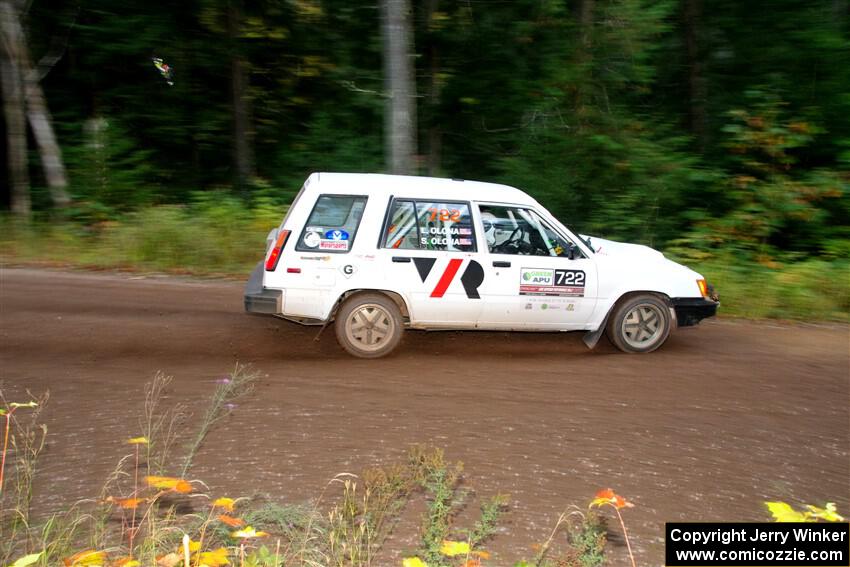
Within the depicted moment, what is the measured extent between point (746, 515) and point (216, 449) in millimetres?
3701

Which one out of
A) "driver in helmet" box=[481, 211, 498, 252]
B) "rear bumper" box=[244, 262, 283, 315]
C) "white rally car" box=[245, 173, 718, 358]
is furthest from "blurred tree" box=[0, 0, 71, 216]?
"driver in helmet" box=[481, 211, 498, 252]

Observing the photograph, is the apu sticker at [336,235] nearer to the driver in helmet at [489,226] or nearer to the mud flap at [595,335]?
the driver in helmet at [489,226]

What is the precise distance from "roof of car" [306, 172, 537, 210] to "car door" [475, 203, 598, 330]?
13 centimetres

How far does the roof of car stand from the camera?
26.3 ft

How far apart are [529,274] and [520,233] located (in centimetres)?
45

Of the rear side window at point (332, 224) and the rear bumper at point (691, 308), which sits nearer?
the rear side window at point (332, 224)

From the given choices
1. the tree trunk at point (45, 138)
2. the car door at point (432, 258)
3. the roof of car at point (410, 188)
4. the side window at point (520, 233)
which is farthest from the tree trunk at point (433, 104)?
the car door at point (432, 258)

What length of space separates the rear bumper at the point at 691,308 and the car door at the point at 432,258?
7.16 feet

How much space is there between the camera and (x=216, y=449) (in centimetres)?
582

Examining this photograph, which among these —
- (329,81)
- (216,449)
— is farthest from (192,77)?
(216,449)

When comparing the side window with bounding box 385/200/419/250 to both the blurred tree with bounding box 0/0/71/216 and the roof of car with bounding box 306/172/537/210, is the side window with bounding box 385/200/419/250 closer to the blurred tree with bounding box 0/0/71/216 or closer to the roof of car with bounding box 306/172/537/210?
the roof of car with bounding box 306/172/537/210

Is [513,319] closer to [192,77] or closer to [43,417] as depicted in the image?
[43,417]

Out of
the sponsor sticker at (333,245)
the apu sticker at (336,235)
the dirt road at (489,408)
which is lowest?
the dirt road at (489,408)

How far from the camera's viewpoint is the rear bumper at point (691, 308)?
27.6 feet
